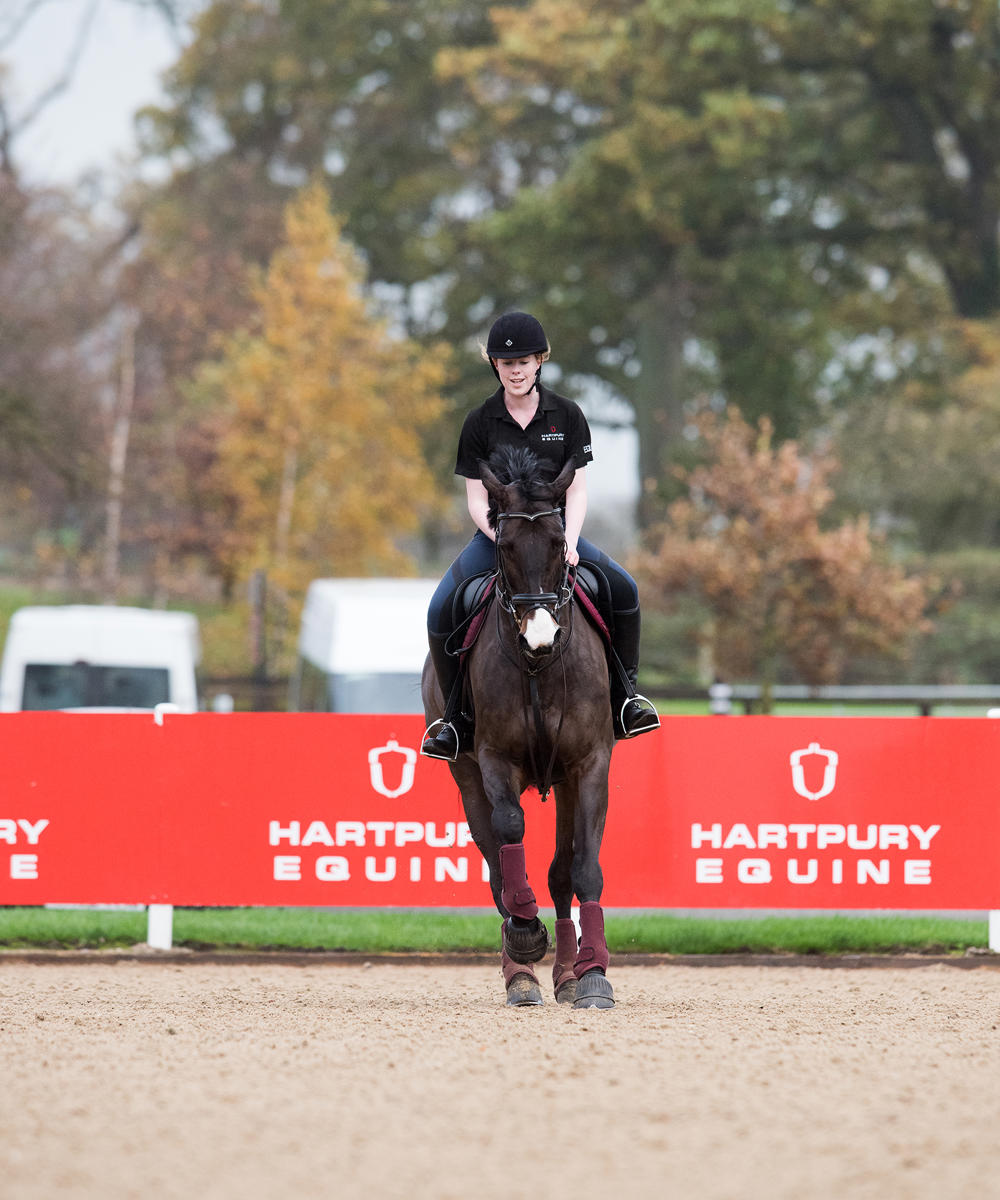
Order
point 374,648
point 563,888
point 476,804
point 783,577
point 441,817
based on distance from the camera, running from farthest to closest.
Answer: point 783,577, point 374,648, point 441,817, point 476,804, point 563,888

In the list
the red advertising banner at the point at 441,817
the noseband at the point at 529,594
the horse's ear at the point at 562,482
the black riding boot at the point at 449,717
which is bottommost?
the red advertising banner at the point at 441,817

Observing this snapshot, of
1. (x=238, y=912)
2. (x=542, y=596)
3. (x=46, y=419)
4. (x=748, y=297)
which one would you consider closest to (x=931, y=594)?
(x=748, y=297)

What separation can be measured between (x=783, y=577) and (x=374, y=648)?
1087 cm

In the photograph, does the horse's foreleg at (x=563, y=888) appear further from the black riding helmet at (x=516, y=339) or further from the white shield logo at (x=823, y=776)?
the white shield logo at (x=823, y=776)

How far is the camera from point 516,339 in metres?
8.59

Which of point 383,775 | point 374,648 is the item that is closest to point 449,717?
point 383,775

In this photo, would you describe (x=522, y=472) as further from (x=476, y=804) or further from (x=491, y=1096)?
(x=491, y=1096)

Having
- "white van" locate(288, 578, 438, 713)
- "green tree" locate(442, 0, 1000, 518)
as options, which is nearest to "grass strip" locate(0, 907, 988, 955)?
"white van" locate(288, 578, 438, 713)

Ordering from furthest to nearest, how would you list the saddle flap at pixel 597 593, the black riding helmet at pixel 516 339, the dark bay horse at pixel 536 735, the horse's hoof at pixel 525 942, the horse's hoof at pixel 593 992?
the saddle flap at pixel 597 593, the black riding helmet at pixel 516 339, the horse's hoof at pixel 525 942, the horse's hoof at pixel 593 992, the dark bay horse at pixel 536 735

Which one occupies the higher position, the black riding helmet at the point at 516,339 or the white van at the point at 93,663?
the black riding helmet at the point at 516,339

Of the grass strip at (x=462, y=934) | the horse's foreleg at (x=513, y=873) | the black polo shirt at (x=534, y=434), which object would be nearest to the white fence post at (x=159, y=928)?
the grass strip at (x=462, y=934)

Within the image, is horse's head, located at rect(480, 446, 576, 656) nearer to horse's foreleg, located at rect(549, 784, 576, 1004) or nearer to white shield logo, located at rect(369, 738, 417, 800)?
horse's foreleg, located at rect(549, 784, 576, 1004)

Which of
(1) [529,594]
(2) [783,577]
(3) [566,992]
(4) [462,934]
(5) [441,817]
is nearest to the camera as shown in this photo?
(1) [529,594]

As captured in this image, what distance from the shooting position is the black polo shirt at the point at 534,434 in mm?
8633
